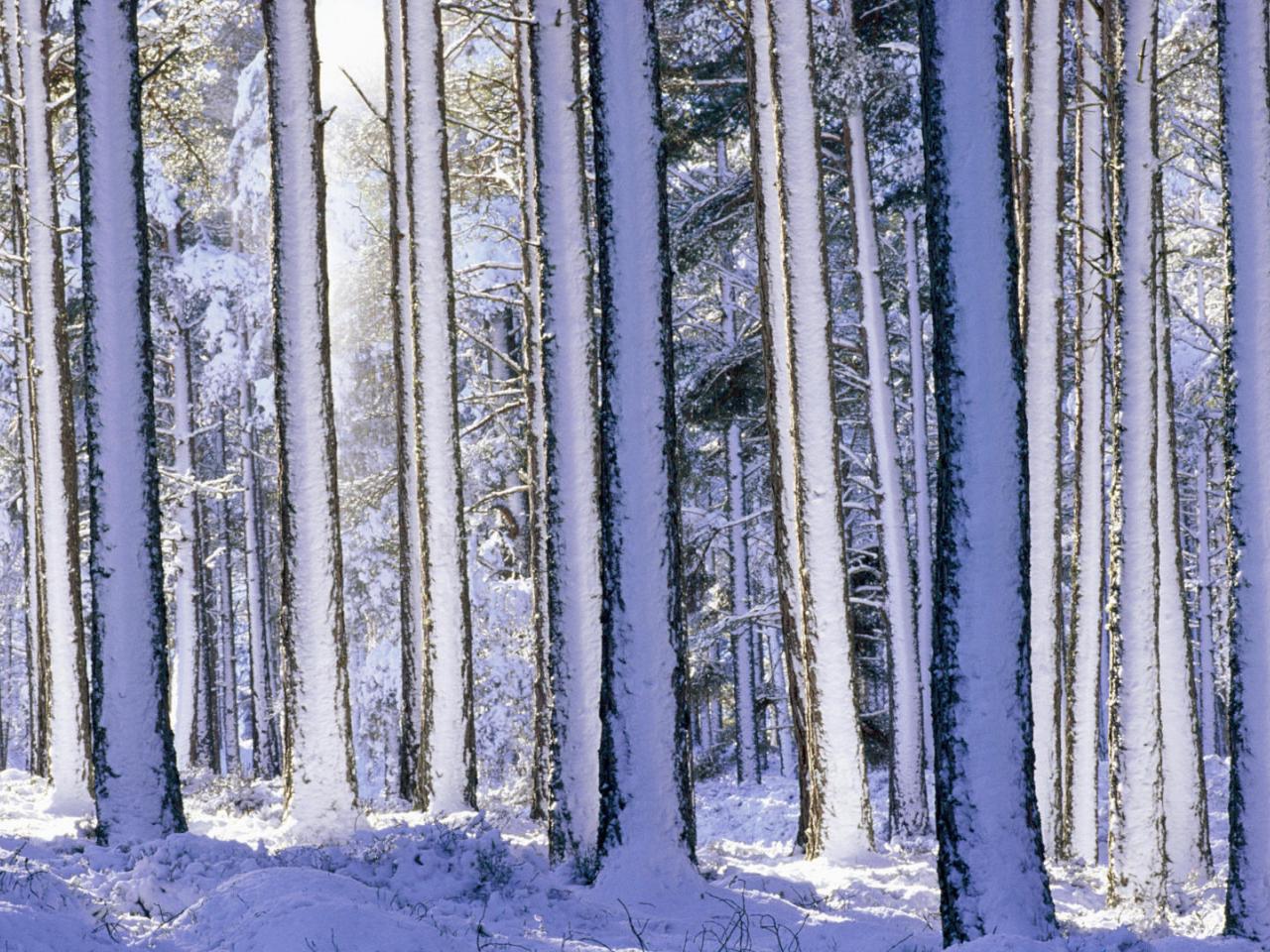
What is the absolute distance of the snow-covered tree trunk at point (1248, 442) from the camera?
7.25 m

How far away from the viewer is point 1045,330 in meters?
11.6

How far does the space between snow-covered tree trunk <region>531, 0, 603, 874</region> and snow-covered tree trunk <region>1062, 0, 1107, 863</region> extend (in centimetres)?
548

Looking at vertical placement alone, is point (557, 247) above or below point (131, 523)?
above

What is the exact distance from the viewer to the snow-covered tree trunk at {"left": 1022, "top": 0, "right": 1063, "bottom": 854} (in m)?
11.3

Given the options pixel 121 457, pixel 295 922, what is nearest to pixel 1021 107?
pixel 121 457

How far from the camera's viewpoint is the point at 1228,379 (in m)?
7.62

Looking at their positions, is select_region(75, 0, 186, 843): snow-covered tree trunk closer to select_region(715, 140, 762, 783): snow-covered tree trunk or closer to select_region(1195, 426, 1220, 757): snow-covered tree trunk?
select_region(715, 140, 762, 783): snow-covered tree trunk

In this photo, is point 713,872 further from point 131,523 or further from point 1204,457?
point 1204,457

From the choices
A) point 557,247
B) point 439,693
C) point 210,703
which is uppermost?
point 557,247

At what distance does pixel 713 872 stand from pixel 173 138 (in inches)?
466

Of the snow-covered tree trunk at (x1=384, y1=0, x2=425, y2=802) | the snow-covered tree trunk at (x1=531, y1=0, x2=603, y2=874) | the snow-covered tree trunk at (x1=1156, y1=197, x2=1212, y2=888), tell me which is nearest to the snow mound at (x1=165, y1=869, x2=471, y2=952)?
the snow-covered tree trunk at (x1=531, y1=0, x2=603, y2=874)

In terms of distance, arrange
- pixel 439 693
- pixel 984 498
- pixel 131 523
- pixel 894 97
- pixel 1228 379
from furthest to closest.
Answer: pixel 894 97 → pixel 439 693 → pixel 131 523 → pixel 1228 379 → pixel 984 498

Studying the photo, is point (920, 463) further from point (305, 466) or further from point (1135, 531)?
point (305, 466)

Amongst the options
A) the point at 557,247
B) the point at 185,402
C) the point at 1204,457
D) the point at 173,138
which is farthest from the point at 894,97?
the point at 1204,457
